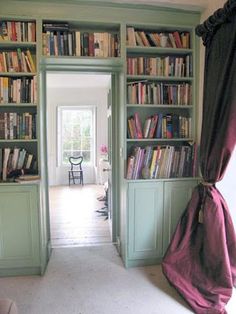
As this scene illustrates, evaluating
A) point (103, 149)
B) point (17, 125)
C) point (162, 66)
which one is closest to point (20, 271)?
point (17, 125)

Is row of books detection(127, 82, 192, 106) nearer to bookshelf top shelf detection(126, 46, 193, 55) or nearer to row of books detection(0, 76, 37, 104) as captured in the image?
bookshelf top shelf detection(126, 46, 193, 55)

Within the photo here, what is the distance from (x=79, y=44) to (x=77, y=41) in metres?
0.03

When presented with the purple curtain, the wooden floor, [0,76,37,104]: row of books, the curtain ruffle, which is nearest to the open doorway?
the wooden floor

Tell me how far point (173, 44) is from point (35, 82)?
57.4 inches

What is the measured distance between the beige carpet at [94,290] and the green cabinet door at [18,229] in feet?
0.51

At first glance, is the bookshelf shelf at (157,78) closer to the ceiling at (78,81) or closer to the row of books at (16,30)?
the row of books at (16,30)

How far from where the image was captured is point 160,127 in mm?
2799

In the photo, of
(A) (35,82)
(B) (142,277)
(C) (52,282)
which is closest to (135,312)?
(B) (142,277)

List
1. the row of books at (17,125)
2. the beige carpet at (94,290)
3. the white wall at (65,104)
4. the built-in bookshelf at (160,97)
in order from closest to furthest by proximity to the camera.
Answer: the beige carpet at (94,290) < the row of books at (17,125) < the built-in bookshelf at (160,97) < the white wall at (65,104)

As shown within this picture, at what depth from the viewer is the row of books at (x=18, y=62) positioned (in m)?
2.54

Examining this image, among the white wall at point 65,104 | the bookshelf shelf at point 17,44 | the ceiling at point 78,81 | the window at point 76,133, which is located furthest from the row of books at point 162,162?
the window at point 76,133

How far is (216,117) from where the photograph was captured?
84.2 inches

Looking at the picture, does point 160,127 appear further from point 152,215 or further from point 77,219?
point 77,219

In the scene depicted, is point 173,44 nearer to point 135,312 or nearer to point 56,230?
point 135,312
